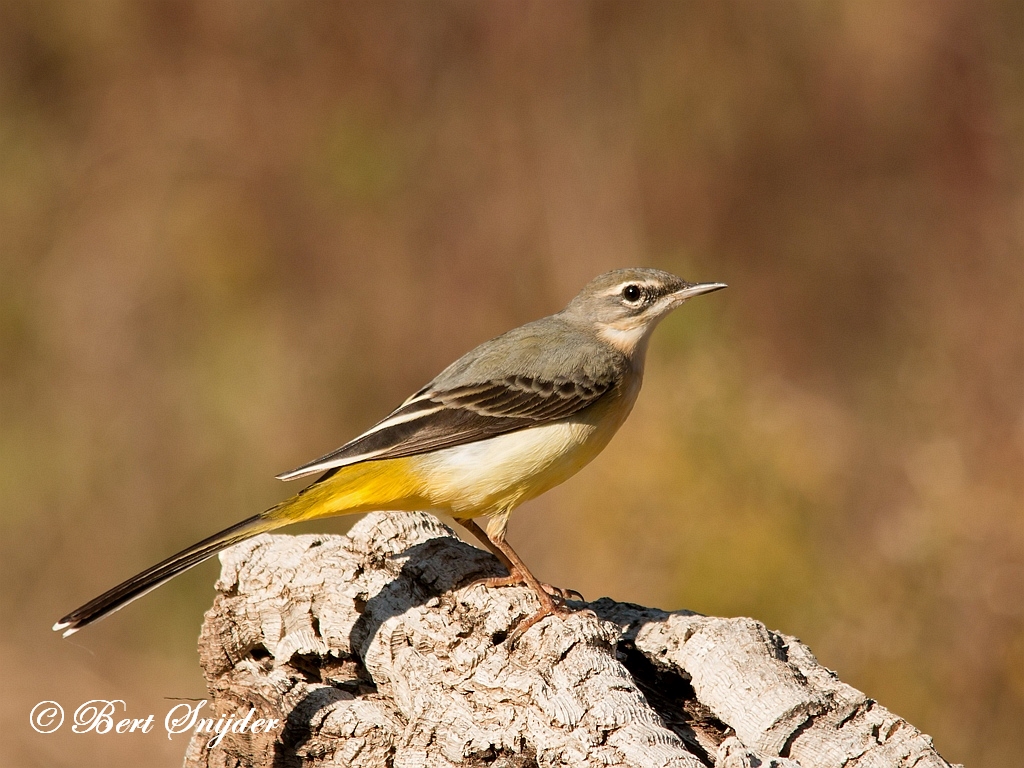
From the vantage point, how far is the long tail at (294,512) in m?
5.14

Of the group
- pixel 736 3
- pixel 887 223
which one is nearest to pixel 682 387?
pixel 887 223

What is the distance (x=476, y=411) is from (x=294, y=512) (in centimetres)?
120

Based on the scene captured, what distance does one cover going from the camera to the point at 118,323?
10812 mm

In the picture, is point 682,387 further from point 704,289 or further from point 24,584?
point 24,584

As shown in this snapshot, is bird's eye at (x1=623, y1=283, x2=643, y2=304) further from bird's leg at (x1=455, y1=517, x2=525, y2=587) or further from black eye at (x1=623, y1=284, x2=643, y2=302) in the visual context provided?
bird's leg at (x1=455, y1=517, x2=525, y2=587)

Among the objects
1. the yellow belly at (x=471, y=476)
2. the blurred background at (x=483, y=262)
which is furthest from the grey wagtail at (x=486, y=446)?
the blurred background at (x=483, y=262)

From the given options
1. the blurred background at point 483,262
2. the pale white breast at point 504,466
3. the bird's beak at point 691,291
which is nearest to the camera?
the pale white breast at point 504,466

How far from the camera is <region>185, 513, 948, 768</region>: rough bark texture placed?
4.58 m

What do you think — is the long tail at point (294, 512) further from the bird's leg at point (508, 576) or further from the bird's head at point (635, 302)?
the bird's head at point (635, 302)

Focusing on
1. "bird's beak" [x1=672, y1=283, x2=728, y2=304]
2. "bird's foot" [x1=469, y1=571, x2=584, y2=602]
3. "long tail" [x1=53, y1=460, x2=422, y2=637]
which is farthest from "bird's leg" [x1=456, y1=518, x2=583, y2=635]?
"bird's beak" [x1=672, y1=283, x2=728, y2=304]

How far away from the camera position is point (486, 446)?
5.99 metres

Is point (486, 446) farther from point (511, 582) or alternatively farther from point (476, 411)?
point (511, 582)
